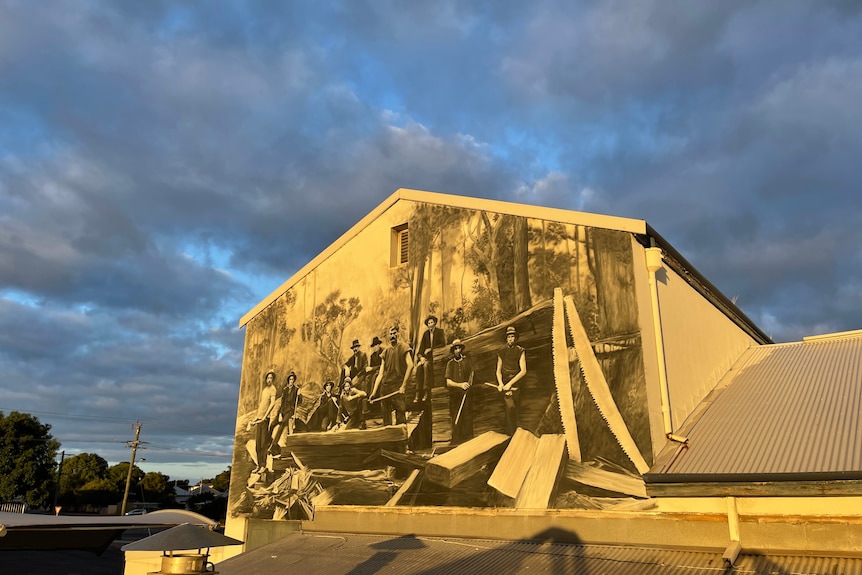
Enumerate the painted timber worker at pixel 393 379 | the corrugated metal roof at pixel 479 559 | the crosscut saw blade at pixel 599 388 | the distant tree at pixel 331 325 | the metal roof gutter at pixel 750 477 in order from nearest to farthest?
the metal roof gutter at pixel 750 477 → the corrugated metal roof at pixel 479 559 → the crosscut saw blade at pixel 599 388 → the painted timber worker at pixel 393 379 → the distant tree at pixel 331 325

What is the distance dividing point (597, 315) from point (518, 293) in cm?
201

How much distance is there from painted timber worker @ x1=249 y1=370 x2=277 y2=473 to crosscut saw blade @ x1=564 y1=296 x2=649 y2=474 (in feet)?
35.5

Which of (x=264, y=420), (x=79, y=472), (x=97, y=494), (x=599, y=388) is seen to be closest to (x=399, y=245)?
(x=264, y=420)

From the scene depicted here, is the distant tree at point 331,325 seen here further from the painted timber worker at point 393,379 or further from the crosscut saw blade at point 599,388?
the crosscut saw blade at point 599,388

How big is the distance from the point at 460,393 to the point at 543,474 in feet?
9.46

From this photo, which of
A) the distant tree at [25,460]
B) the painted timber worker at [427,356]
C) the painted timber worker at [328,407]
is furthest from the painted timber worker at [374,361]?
the distant tree at [25,460]

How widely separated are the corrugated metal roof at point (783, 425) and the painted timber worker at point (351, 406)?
826 centimetres

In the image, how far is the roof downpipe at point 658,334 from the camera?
1167 cm

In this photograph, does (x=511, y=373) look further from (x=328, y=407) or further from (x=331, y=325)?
(x=331, y=325)

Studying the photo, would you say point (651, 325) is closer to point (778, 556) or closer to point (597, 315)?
point (597, 315)

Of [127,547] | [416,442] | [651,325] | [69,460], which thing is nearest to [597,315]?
[651,325]

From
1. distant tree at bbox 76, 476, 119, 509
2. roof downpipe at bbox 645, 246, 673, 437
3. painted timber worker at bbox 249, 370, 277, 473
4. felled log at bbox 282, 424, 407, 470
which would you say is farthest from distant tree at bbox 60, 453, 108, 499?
roof downpipe at bbox 645, 246, 673, 437

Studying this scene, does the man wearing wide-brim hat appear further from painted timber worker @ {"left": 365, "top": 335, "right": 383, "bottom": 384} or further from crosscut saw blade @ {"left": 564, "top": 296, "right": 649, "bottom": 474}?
crosscut saw blade @ {"left": 564, "top": 296, "right": 649, "bottom": 474}

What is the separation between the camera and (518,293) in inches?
541
